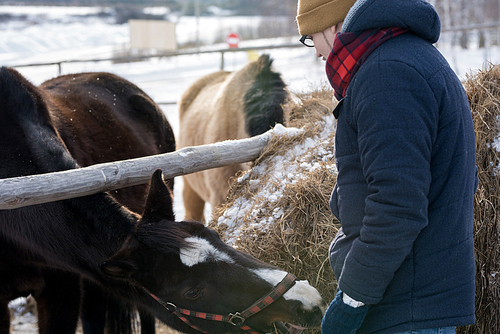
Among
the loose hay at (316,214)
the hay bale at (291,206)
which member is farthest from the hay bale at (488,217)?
the hay bale at (291,206)

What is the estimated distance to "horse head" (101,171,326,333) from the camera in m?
1.71

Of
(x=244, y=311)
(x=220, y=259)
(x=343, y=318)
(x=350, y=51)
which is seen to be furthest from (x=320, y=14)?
(x=244, y=311)

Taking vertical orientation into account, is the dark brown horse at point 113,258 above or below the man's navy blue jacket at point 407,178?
below

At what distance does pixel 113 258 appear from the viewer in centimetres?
174

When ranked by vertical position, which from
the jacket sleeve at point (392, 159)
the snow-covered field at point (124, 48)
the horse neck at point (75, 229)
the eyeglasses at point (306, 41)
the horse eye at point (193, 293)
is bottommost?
the snow-covered field at point (124, 48)

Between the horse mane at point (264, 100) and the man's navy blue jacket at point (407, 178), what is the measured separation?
96.3 inches

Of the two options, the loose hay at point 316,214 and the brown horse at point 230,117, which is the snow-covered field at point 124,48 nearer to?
the brown horse at point 230,117

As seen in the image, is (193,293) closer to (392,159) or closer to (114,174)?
(114,174)

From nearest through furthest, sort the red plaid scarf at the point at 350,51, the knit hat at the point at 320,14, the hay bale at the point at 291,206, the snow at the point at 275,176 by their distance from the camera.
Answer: the red plaid scarf at the point at 350,51 < the knit hat at the point at 320,14 < the hay bale at the point at 291,206 < the snow at the point at 275,176

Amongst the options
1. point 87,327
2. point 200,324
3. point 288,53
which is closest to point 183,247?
point 200,324

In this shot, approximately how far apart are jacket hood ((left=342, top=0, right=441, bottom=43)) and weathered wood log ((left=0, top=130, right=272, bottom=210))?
1.49 meters

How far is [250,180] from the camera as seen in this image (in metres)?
2.79

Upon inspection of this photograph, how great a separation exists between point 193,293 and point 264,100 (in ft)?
8.21

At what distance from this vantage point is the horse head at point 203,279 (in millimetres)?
1709
